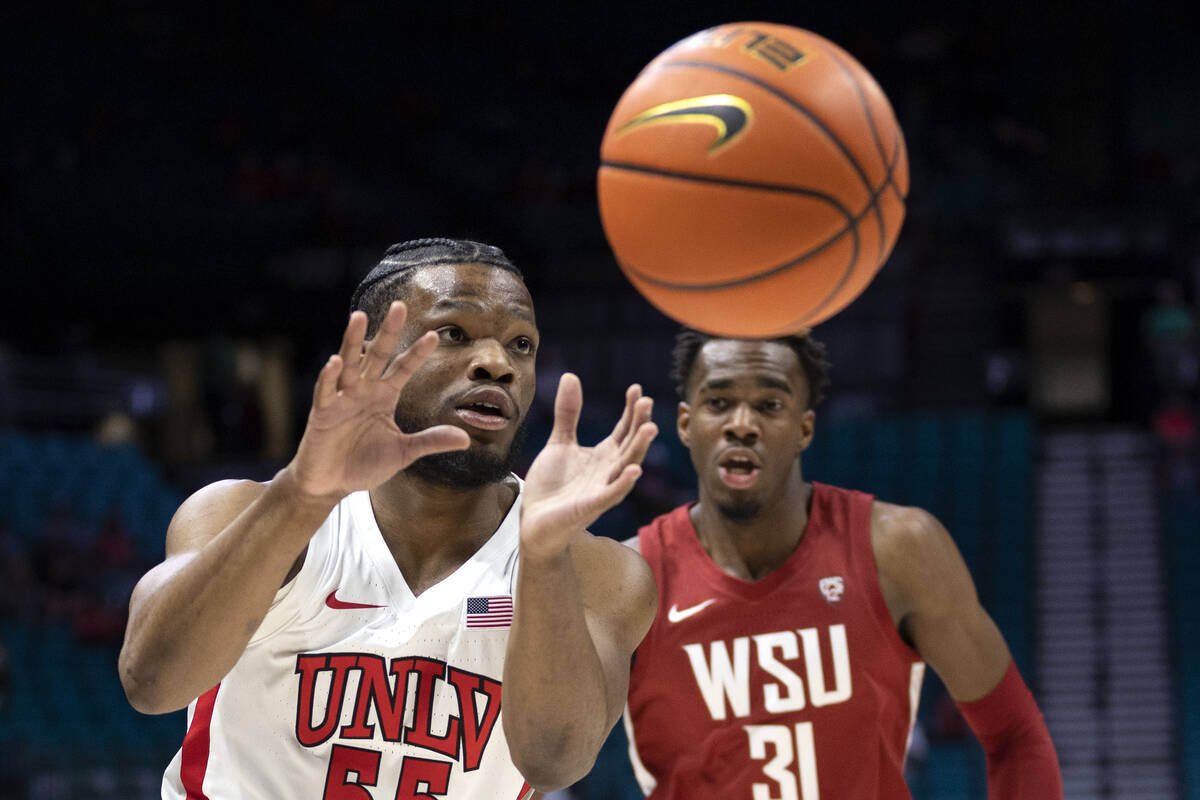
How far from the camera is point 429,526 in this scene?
301cm

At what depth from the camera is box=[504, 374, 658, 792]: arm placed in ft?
7.84

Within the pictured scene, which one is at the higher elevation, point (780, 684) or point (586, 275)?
point (586, 275)

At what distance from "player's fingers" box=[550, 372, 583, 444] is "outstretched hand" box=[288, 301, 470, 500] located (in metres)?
0.18

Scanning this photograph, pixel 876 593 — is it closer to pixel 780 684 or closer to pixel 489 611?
pixel 780 684

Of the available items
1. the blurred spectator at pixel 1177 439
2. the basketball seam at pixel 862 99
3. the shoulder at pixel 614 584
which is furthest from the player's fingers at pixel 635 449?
the blurred spectator at pixel 1177 439

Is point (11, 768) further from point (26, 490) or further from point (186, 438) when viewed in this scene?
point (186, 438)

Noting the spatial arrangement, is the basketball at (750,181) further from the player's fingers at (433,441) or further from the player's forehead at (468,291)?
the player's fingers at (433,441)

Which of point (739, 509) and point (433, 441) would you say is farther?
point (739, 509)

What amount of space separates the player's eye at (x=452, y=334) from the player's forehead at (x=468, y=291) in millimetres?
37

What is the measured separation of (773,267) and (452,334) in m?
0.80

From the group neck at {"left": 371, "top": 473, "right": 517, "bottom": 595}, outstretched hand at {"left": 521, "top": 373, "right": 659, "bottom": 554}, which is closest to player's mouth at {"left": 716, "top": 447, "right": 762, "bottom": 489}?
neck at {"left": 371, "top": 473, "right": 517, "bottom": 595}

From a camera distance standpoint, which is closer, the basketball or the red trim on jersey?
the red trim on jersey

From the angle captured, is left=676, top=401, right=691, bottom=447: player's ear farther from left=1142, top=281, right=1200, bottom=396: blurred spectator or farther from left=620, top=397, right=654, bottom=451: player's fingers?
left=1142, top=281, right=1200, bottom=396: blurred spectator

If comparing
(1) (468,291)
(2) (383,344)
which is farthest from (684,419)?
(2) (383,344)
